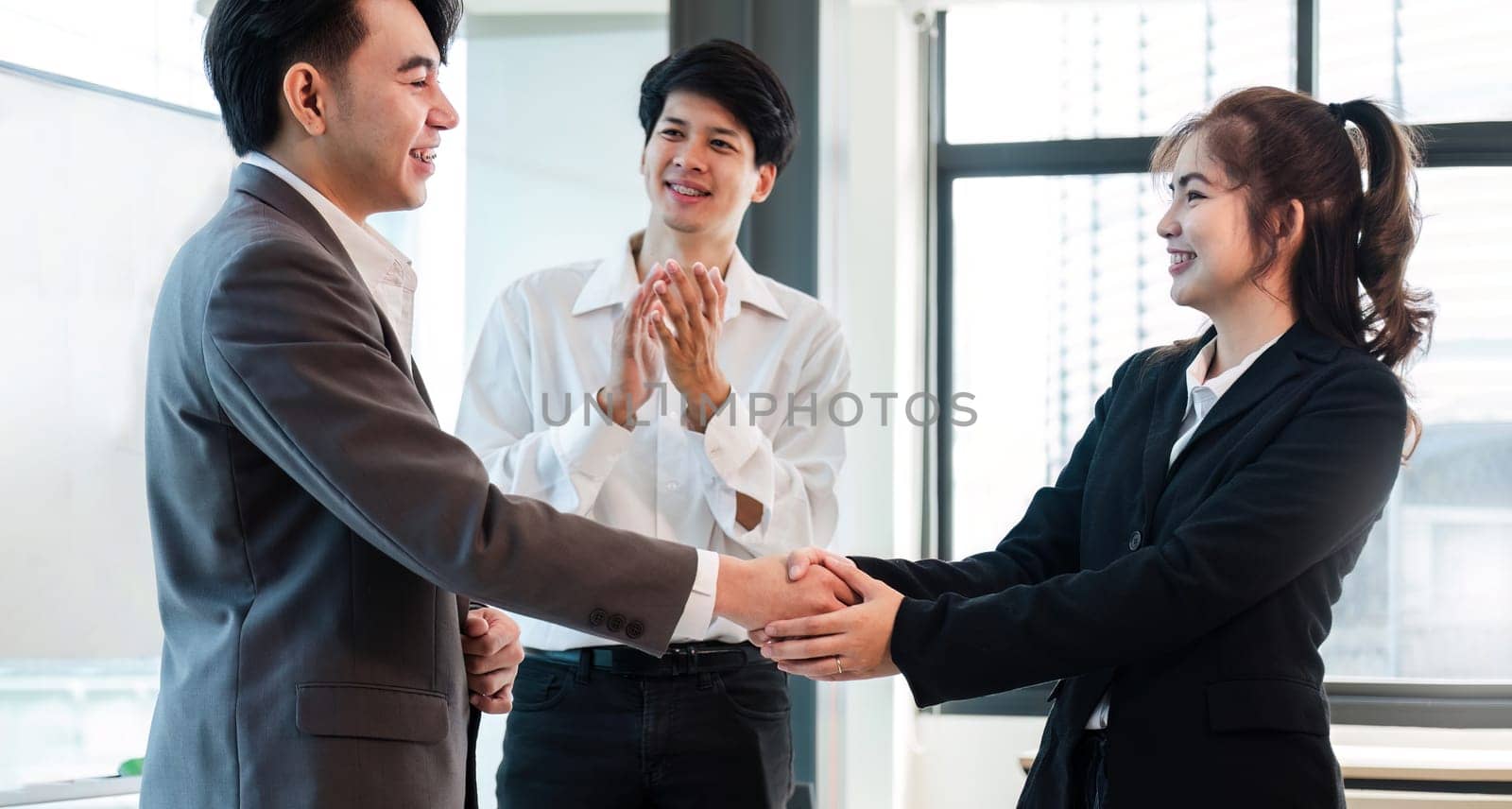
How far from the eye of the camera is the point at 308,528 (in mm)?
1197

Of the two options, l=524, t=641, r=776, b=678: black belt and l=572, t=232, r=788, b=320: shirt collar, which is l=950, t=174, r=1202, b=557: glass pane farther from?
l=524, t=641, r=776, b=678: black belt

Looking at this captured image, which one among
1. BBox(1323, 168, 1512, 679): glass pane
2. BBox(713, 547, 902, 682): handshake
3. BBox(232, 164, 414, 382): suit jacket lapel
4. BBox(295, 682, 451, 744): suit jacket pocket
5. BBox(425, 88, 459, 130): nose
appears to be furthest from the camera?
BBox(1323, 168, 1512, 679): glass pane

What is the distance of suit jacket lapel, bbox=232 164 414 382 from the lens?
126 cm

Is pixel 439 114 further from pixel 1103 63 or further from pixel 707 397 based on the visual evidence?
pixel 1103 63

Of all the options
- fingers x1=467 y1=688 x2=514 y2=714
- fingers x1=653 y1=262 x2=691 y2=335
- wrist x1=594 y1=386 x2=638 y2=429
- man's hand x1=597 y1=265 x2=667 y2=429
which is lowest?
fingers x1=467 y1=688 x2=514 y2=714

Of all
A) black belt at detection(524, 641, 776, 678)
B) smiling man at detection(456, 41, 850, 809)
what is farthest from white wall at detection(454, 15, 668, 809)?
black belt at detection(524, 641, 776, 678)

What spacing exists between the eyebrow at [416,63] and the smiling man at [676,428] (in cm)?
58

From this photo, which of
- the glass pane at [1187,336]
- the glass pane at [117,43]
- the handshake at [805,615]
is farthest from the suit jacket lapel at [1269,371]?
the glass pane at [1187,336]

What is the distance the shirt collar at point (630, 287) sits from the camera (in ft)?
6.94

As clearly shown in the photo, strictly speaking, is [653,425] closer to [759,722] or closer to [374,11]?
[759,722]

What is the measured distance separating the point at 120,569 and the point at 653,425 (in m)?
0.87

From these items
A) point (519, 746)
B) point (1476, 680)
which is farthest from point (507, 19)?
point (1476, 680)

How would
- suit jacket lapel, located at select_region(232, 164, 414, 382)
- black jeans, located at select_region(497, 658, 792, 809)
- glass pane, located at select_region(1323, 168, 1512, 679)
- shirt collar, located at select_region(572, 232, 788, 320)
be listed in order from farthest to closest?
glass pane, located at select_region(1323, 168, 1512, 679) < shirt collar, located at select_region(572, 232, 788, 320) < black jeans, located at select_region(497, 658, 792, 809) < suit jacket lapel, located at select_region(232, 164, 414, 382)

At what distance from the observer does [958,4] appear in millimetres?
3736
